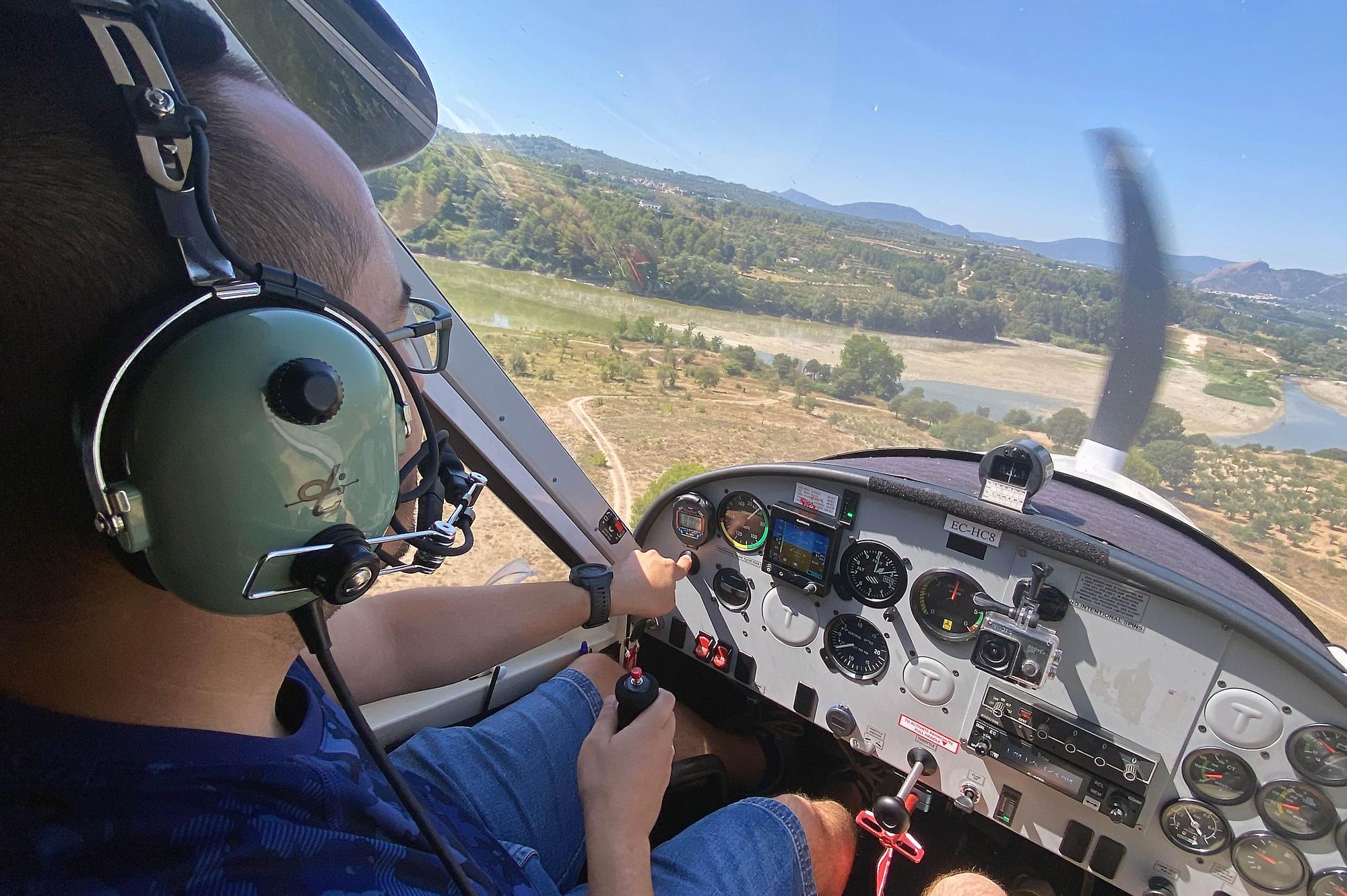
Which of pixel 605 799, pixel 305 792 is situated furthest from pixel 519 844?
pixel 305 792

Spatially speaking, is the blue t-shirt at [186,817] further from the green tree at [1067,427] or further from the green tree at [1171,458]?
the green tree at [1171,458]

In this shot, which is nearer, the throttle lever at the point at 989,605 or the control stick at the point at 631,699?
the control stick at the point at 631,699

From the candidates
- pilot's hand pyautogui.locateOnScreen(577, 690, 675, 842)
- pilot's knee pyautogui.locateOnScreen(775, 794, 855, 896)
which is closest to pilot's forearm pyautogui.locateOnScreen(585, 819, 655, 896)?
pilot's hand pyautogui.locateOnScreen(577, 690, 675, 842)

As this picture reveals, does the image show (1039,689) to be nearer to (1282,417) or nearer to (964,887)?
(964,887)

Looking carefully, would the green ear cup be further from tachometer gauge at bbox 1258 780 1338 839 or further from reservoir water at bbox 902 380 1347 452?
tachometer gauge at bbox 1258 780 1338 839

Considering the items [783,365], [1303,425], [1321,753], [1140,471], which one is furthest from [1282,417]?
[783,365]

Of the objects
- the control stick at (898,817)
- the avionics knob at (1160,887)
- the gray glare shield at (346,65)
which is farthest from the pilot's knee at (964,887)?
the gray glare shield at (346,65)

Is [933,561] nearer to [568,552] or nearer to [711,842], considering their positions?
[711,842]
